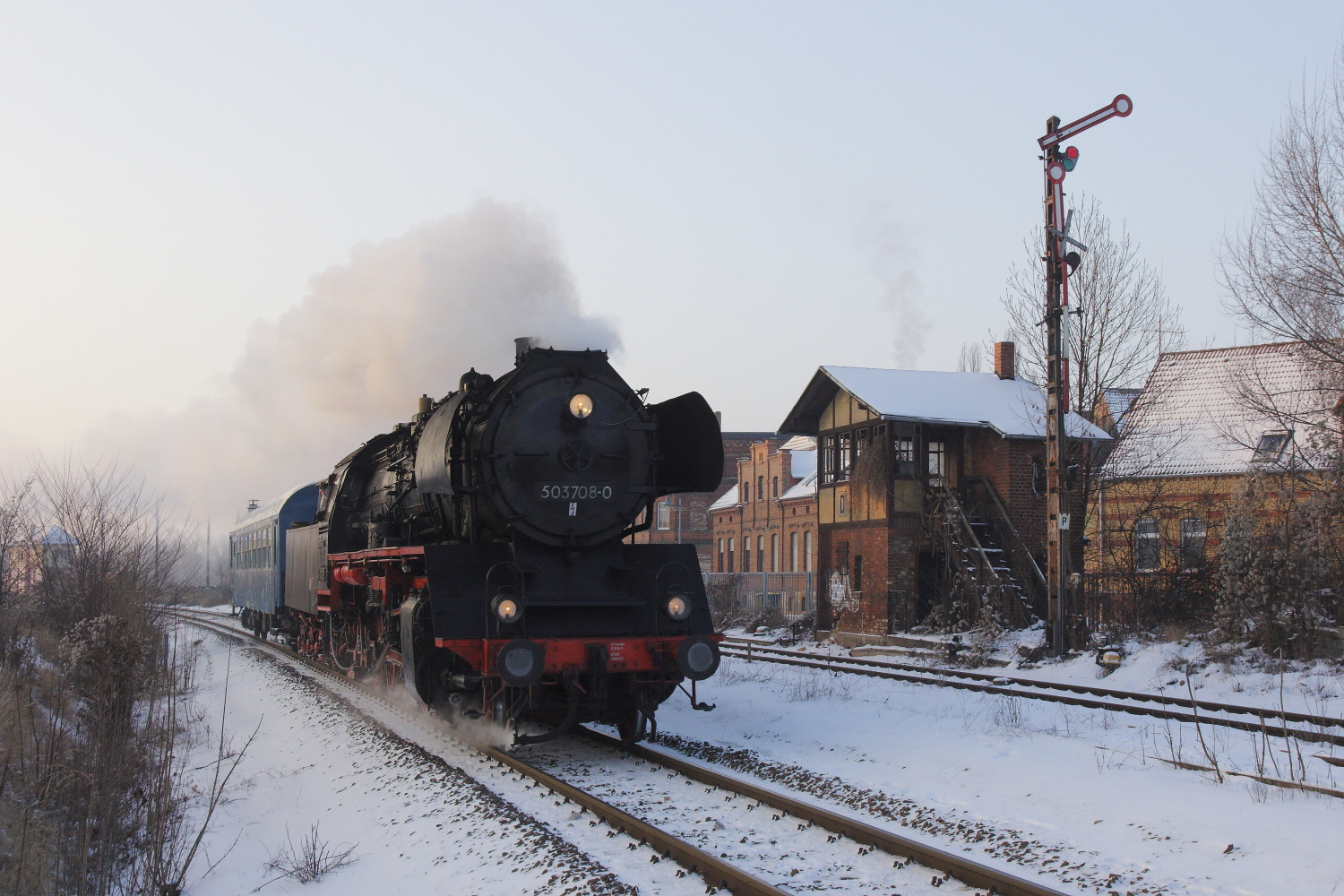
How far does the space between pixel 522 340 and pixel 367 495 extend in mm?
5045

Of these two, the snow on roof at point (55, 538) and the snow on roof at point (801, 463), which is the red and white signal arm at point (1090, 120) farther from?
the snow on roof at point (801, 463)

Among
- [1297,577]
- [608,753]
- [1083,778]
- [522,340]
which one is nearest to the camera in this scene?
[1083,778]

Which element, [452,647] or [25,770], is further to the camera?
[452,647]

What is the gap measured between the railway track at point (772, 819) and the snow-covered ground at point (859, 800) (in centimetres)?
12

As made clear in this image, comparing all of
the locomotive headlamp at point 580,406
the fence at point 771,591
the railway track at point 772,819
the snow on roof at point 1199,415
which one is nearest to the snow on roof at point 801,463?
the fence at point 771,591

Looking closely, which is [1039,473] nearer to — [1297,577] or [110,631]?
[1297,577]

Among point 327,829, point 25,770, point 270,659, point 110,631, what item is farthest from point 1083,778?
point 270,659

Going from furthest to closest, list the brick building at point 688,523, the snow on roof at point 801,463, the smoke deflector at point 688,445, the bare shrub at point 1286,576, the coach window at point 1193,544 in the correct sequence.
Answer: the brick building at point 688,523 → the snow on roof at point 801,463 → the coach window at point 1193,544 → the bare shrub at point 1286,576 → the smoke deflector at point 688,445

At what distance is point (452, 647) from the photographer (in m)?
7.97

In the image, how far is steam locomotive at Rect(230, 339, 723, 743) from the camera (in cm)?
814

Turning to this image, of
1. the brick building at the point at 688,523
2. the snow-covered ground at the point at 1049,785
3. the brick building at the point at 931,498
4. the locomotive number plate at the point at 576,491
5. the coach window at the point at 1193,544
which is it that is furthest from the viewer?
the brick building at the point at 688,523

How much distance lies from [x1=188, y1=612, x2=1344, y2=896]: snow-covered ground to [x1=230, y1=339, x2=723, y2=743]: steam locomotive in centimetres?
66

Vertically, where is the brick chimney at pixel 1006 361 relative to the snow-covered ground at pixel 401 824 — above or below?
above

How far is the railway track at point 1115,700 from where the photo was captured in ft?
28.6
